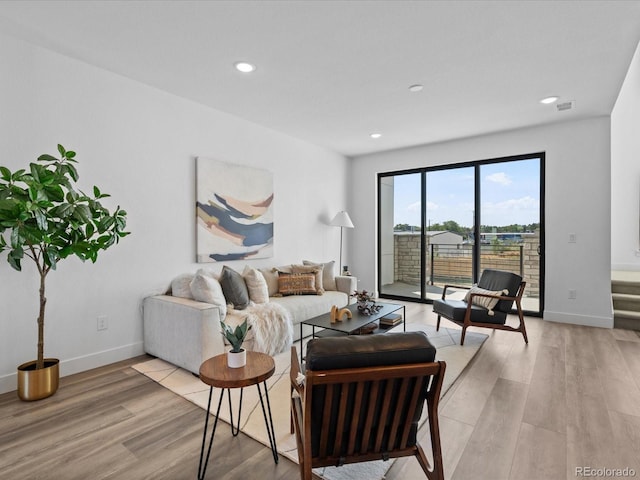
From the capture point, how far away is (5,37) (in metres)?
2.45

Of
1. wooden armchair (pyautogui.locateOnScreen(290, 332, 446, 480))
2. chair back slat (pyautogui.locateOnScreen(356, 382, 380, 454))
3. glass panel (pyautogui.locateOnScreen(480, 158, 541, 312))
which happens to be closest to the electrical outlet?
wooden armchair (pyautogui.locateOnScreen(290, 332, 446, 480))

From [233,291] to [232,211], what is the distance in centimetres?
110

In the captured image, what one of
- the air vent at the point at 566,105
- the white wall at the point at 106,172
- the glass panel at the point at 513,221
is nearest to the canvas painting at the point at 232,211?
the white wall at the point at 106,172

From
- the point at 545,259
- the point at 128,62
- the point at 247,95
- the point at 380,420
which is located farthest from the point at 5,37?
the point at 545,259

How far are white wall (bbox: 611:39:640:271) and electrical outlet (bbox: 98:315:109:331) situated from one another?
699cm

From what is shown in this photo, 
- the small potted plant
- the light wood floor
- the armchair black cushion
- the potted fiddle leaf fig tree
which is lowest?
the light wood floor

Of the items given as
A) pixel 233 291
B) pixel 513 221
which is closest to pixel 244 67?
pixel 233 291

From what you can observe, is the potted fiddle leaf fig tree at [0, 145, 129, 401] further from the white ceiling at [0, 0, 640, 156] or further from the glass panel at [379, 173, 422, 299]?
the glass panel at [379, 173, 422, 299]

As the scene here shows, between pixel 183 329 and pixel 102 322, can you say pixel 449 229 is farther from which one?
pixel 102 322

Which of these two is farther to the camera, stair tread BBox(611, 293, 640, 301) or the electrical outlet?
stair tread BBox(611, 293, 640, 301)

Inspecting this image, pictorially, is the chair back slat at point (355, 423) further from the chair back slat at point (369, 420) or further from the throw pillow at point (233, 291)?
the throw pillow at point (233, 291)

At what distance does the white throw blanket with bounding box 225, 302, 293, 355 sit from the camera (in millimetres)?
2940

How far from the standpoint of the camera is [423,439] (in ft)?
6.35

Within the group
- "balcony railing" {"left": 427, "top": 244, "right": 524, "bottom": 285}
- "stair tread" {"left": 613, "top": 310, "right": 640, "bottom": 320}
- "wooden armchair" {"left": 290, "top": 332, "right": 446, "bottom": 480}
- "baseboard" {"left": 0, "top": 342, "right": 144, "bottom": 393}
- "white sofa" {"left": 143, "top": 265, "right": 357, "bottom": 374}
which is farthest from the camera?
"balcony railing" {"left": 427, "top": 244, "right": 524, "bottom": 285}
